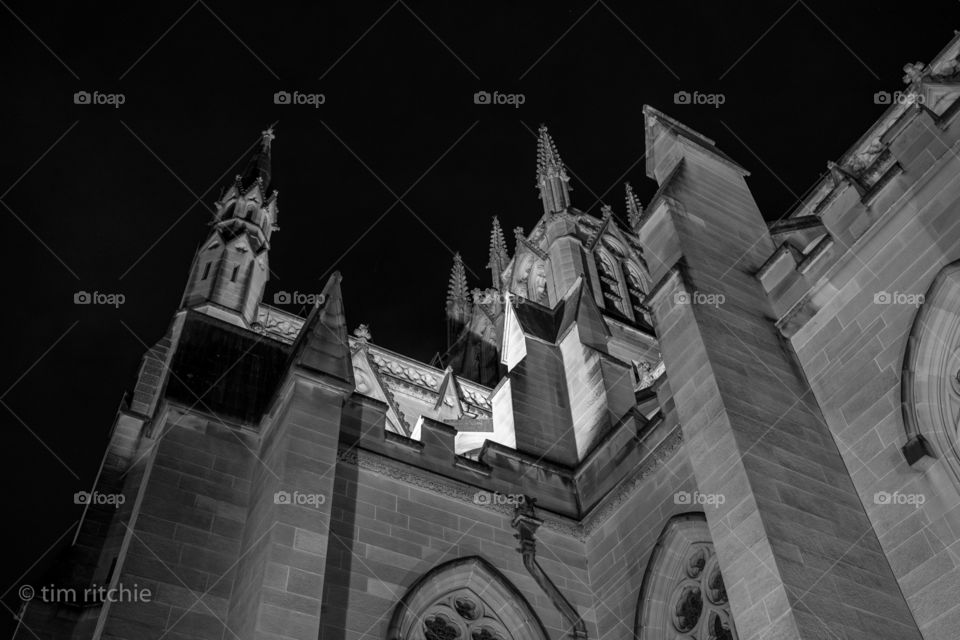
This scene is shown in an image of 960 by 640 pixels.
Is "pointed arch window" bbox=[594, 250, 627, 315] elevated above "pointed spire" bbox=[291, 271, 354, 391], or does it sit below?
above

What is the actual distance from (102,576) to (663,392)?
7.47 m

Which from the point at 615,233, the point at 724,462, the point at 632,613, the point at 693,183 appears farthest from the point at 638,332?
the point at 724,462

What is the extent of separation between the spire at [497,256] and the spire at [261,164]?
15304 millimetres

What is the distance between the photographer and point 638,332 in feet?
95.7

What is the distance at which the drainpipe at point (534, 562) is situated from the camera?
9562 millimetres

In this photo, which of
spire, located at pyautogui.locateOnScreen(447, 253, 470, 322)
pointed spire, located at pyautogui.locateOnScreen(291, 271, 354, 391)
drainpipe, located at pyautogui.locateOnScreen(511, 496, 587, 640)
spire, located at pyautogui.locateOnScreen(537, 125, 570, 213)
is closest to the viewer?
pointed spire, located at pyautogui.locateOnScreen(291, 271, 354, 391)

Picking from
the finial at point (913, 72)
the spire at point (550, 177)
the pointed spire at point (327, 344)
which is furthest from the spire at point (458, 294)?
the pointed spire at point (327, 344)

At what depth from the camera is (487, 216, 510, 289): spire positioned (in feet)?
131

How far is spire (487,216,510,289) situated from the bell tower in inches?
666

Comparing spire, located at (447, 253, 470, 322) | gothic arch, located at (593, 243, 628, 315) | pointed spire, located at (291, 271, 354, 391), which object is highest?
spire, located at (447, 253, 470, 322)

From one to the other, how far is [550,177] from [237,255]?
1856cm

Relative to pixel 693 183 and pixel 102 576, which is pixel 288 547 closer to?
pixel 102 576

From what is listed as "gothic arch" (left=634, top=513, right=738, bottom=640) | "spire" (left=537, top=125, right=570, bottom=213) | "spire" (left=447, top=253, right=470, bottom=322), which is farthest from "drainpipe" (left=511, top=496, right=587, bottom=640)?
"spire" (left=447, top=253, right=470, bottom=322)

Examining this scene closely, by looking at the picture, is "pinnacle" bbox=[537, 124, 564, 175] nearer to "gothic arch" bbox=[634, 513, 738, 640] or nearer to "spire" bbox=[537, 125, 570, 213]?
"spire" bbox=[537, 125, 570, 213]
